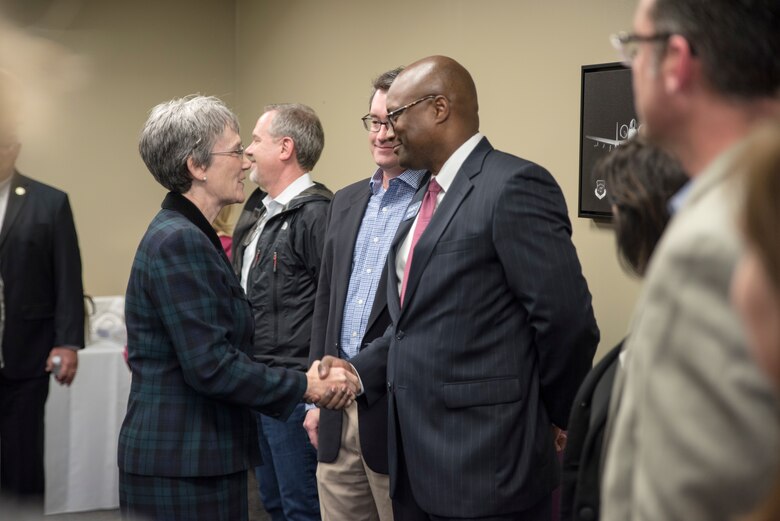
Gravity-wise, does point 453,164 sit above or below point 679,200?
above

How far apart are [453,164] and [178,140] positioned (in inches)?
27.5

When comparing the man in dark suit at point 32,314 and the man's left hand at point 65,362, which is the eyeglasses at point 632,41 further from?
the man's left hand at point 65,362

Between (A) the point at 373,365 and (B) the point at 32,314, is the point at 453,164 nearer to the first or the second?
(A) the point at 373,365

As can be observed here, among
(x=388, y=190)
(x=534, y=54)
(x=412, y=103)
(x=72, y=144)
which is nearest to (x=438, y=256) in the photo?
(x=412, y=103)

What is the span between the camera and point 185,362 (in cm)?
213

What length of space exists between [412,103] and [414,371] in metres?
0.66

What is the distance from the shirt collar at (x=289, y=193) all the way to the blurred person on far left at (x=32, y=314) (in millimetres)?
793

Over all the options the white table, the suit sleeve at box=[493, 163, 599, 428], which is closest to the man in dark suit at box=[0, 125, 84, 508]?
the white table

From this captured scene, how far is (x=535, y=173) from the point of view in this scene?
211 cm

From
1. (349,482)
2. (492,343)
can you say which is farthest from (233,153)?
(349,482)

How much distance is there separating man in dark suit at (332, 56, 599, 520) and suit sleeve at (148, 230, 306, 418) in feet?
1.33

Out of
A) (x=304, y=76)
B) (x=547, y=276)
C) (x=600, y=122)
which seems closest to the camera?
(x=547, y=276)

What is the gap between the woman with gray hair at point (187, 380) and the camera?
2.14 m

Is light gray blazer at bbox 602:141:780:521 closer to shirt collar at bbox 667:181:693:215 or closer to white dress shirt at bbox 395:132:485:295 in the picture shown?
shirt collar at bbox 667:181:693:215
